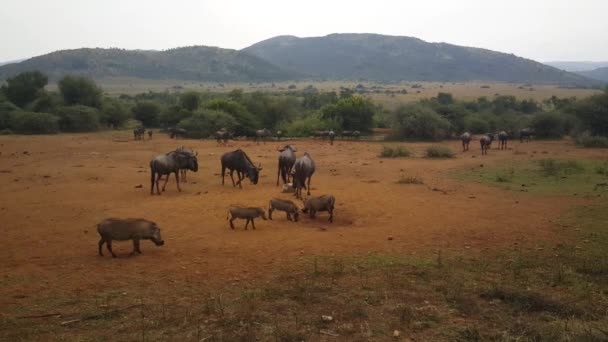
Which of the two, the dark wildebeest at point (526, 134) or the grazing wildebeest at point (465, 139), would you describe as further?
the dark wildebeest at point (526, 134)

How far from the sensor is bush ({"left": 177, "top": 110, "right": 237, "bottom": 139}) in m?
39.8

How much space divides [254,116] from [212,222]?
32.1 metres

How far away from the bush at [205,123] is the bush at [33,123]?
33.4 ft

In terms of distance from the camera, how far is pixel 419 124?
38.8 m

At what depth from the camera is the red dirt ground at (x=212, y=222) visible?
895 centimetres

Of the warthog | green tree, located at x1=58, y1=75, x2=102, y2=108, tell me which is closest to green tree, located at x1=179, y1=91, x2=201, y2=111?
green tree, located at x1=58, y1=75, x2=102, y2=108

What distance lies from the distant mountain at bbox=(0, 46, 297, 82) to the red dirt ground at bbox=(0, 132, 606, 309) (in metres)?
91.2

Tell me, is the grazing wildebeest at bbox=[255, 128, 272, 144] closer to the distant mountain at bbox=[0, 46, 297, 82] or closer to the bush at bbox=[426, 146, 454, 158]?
the bush at bbox=[426, 146, 454, 158]

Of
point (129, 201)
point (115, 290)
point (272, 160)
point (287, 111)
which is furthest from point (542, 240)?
point (287, 111)

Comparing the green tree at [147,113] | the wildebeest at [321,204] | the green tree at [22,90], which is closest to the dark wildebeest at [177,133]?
the green tree at [147,113]

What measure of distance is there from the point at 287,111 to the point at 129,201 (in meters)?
31.4

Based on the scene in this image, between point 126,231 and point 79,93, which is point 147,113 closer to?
point 79,93

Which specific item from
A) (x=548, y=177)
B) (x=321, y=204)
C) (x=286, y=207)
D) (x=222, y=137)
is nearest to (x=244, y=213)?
(x=286, y=207)

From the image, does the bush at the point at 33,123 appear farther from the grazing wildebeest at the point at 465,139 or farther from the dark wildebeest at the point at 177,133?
the grazing wildebeest at the point at 465,139
